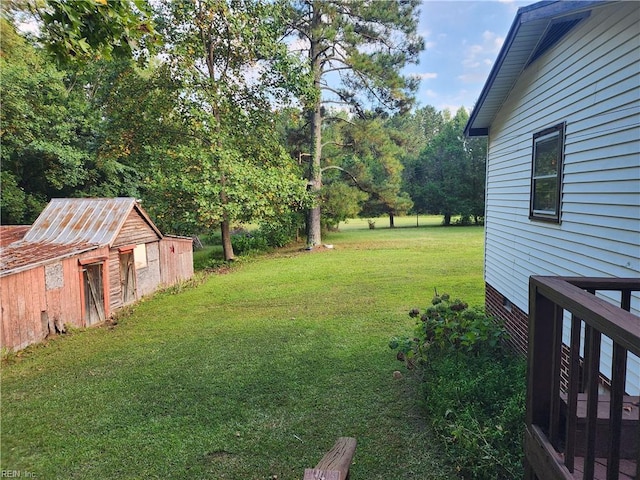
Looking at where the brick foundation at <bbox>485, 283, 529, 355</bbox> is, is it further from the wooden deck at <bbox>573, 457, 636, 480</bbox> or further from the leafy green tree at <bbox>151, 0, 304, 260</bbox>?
the leafy green tree at <bbox>151, 0, 304, 260</bbox>

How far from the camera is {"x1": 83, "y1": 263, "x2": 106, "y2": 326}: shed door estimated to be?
8.54m

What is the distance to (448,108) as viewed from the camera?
224ft

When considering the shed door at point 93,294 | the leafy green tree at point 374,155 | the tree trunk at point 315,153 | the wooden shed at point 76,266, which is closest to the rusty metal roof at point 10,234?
the wooden shed at point 76,266

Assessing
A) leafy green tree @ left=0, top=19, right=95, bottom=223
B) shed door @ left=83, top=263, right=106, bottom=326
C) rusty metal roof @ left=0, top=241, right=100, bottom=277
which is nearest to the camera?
rusty metal roof @ left=0, top=241, right=100, bottom=277

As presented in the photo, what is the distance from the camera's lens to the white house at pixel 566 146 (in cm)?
324

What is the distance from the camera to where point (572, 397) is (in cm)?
158

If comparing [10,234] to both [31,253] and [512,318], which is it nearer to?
[31,253]

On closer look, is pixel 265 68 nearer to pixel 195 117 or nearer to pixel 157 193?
pixel 195 117

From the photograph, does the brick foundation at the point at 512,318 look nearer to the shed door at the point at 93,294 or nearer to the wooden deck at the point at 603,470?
the wooden deck at the point at 603,470

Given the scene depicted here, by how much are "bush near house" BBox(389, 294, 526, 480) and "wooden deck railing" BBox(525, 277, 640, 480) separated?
60.8 inches

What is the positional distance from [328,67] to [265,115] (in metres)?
5.35

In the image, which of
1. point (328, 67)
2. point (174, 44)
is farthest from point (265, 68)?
point (328, 67)

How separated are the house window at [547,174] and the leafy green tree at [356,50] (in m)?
12.1

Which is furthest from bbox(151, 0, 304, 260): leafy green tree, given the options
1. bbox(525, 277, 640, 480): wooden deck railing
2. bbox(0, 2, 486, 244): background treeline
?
bbox(525, 277, 640, 480): wooden deck railing
